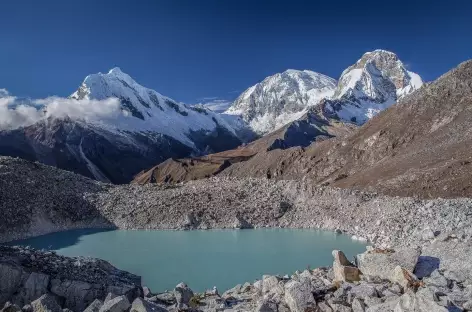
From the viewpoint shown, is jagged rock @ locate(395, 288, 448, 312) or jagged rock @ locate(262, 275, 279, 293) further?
jagged rock @ locate(262, 275, 279, 293)

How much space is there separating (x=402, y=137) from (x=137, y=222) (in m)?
39.2

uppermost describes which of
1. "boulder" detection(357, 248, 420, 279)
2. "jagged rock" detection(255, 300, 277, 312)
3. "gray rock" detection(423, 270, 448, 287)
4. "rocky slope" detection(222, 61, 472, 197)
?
"rocky slope" detection(222, 61, 472, 197)

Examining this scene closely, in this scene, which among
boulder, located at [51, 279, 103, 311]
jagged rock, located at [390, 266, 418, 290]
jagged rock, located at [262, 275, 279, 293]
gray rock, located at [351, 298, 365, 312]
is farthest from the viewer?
boulder, located at [51, 279, 103, 311]

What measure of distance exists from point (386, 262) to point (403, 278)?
41.3 inches

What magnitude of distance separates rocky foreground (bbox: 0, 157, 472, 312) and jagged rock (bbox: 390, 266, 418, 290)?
0.09 ft

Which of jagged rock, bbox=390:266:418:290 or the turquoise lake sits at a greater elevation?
jagged rock, bbox=390:266:418:290

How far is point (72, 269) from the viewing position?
15.6 meters

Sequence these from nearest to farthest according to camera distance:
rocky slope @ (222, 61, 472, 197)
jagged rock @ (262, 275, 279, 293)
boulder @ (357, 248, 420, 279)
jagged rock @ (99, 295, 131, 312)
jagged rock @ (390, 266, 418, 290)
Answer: jagged rock @ (99, 295, 131, 312) < jagged rock @ (390, 266, 418, 290) < boulder @ (357, 248, 420, 279) < jagged rock @ (262, 275, 279, 293) < rocky slope @ (222, 61, 472, 197)

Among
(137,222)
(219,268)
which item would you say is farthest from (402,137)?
(219,268)

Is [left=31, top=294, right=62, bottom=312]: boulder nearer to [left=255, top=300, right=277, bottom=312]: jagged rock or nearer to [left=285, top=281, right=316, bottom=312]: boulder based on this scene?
[left=255, top=300, right=277, bottom=312]: jagged rock

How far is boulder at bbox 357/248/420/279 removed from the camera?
37.7 ft

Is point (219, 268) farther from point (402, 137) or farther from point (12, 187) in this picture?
point (402, 137)

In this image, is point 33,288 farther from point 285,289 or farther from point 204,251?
point 204,251

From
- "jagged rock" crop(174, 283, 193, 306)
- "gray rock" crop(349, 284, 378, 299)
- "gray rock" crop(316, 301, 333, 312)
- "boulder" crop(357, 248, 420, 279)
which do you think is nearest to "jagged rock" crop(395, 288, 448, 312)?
"gray rock" crop(349, 284, 378, 299)
